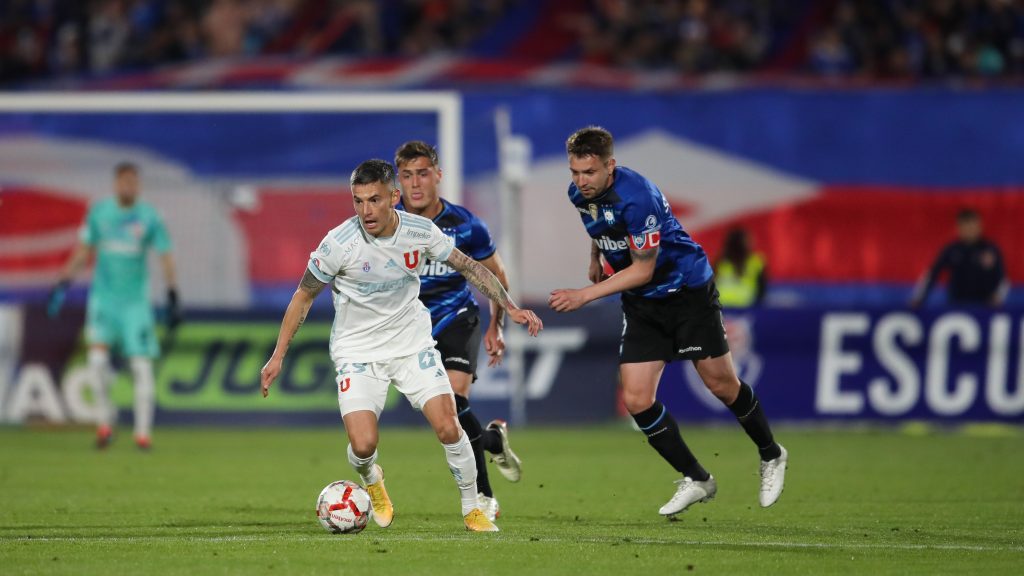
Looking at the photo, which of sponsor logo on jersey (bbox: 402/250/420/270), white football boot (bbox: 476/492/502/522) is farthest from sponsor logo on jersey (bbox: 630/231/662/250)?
white football boot (bbox: 476/492/502/522)

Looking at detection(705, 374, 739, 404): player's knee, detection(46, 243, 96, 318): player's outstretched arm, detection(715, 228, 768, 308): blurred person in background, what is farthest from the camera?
detection(715, 228, 768, 308): blurred person in background

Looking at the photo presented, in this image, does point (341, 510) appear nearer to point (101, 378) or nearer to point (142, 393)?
point (142, 393)

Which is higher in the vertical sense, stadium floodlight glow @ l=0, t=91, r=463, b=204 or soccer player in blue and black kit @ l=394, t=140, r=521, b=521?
Answer: stadium floodlight glow @ l=0, t=91, r=463, b=204

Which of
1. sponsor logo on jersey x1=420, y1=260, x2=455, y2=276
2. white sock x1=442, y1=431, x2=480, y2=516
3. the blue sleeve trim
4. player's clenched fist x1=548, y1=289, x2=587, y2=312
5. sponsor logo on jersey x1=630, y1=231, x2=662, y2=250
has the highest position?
sponsor logo on jersey x1=630, y1=231, x2=662, y2=250

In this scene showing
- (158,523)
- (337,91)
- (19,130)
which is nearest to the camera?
(158,523)

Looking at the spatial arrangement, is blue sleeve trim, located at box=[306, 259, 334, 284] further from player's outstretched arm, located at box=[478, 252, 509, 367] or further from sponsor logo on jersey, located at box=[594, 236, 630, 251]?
sponsor logo on jersey, located at box=[594, 236, 630, 251]

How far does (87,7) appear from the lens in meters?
25.1

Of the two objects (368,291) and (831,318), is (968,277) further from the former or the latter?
(368,291)

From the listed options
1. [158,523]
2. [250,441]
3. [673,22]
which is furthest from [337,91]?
[158,523]

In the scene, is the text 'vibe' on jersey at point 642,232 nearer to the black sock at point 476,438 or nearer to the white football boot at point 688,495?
the white football boot at point 688,495

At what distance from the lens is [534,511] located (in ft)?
33.0

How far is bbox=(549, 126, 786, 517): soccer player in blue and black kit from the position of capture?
9.11m

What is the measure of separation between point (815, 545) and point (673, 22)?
15337 mm

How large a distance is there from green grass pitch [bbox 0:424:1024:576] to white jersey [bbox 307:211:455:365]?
100 cm
